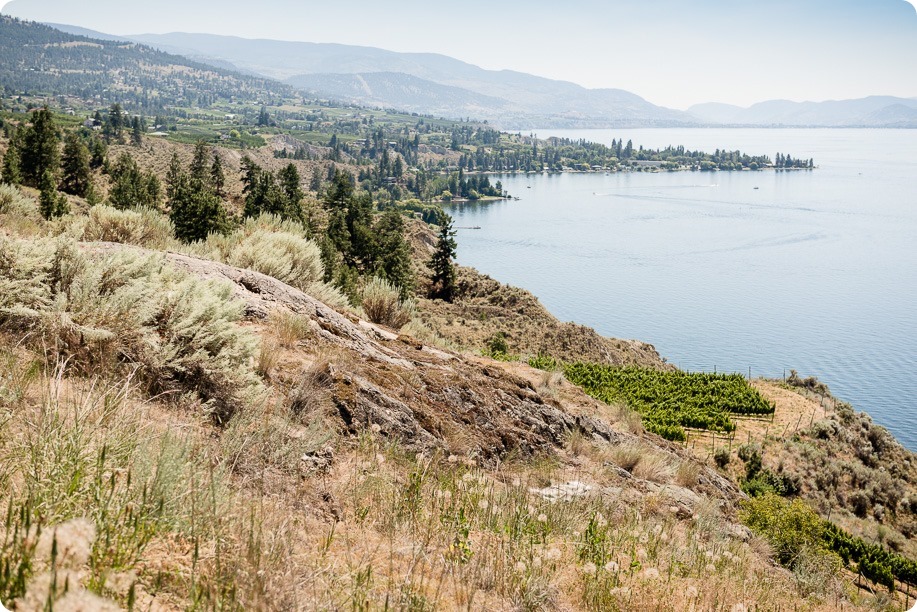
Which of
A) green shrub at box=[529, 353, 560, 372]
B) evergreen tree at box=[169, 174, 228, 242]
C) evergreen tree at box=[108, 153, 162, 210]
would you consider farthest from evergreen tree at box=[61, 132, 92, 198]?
green shrub at box=[529, 353, 560, 372]

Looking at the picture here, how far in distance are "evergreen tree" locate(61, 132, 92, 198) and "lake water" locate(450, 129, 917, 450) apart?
150 feet

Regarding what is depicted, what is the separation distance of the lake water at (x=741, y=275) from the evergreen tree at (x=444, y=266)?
13393mm

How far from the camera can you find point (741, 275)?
7681 cm

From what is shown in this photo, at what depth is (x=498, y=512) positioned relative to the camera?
4.30 m

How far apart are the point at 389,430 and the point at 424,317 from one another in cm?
3402

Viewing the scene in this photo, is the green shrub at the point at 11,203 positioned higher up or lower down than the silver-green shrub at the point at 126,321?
higher up

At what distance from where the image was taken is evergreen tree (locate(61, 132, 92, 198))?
56.8m

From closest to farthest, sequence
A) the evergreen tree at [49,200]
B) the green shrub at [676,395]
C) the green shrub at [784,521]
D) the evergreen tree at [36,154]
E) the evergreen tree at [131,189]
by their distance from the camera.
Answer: the green shrub at [784,521], the green shrub at [676,395], the evergreen tree at [49,200], the evergreen tree at [131,189], the evergreen tree at [36,154]

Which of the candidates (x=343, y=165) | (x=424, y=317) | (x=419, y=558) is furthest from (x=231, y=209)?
(x=343, y=165)

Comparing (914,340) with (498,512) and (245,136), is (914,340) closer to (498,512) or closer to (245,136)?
(498,512)

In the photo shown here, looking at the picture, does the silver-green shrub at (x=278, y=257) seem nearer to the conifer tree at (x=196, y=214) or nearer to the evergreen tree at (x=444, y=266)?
the conifer tree at (x=196, y=214)

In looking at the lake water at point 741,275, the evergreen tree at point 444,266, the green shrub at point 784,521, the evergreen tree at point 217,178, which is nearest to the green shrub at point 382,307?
the green shrub at point 784,521

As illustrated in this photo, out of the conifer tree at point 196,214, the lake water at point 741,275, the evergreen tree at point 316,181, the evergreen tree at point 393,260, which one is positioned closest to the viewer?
the conifer tree at point 196,214

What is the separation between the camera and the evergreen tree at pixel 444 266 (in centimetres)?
5497
